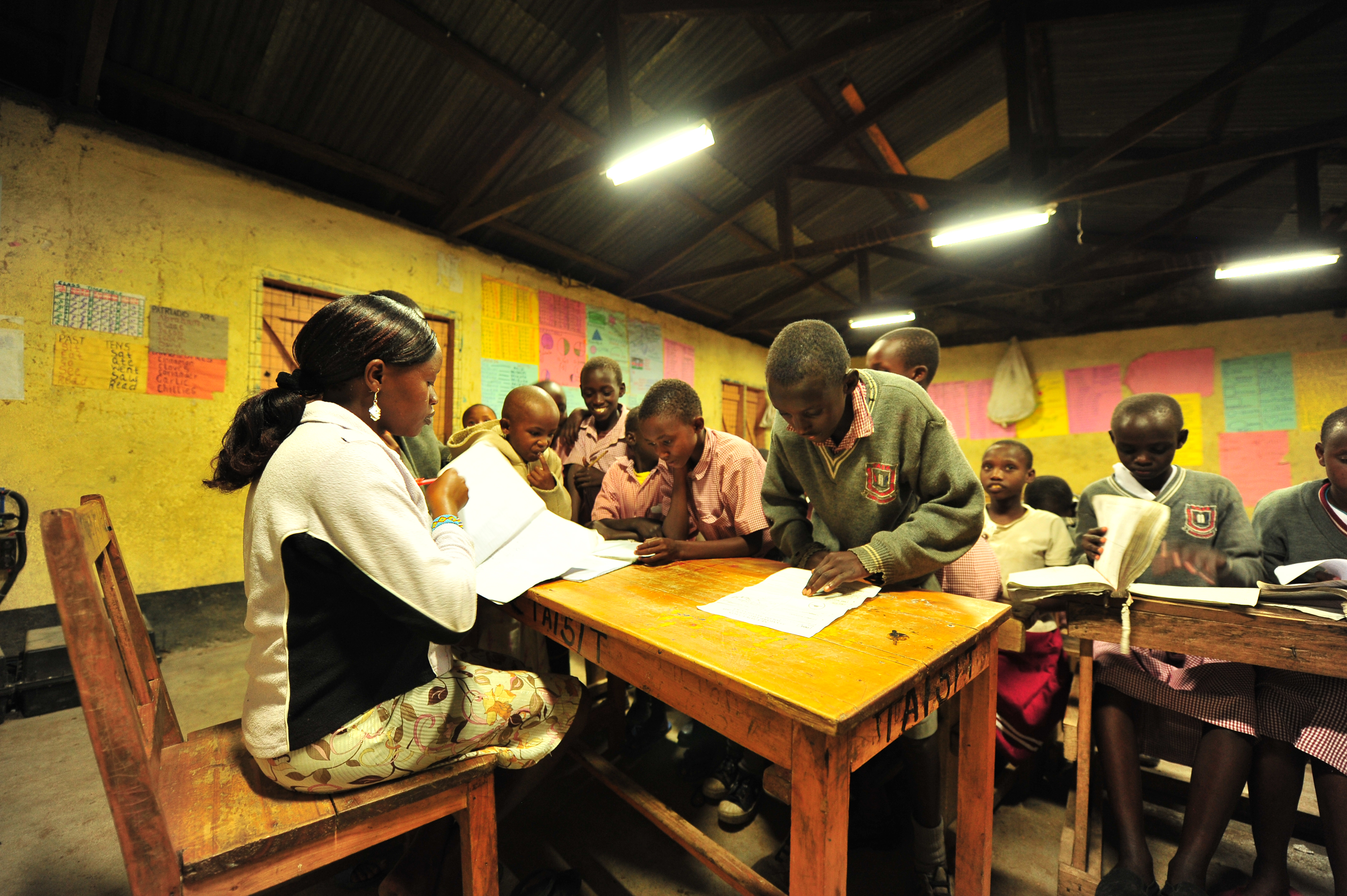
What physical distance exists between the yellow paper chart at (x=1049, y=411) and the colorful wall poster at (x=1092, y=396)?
0.06 metres

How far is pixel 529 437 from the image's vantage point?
7.26 feet

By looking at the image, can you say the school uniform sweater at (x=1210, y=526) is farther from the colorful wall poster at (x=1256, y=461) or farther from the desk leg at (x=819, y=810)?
the colorful wall poster at (x=1256, y=461)

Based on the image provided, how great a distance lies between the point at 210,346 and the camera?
3314 mm

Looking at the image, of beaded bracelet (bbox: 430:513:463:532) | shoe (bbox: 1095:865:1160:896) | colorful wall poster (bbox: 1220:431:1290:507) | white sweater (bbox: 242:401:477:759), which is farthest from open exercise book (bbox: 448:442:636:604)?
colorful wall poster (bbox: 1220:431:1290:507)

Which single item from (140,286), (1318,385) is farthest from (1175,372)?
(140,286)

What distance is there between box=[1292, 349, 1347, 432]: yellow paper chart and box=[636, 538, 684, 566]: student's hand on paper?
8751 millimetres

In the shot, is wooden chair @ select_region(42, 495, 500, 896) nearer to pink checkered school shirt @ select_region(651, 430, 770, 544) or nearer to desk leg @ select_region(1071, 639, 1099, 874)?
pink checkered school shirt @ select_region(651, 430, 770, 544)

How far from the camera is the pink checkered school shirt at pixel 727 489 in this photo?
192 centimetres

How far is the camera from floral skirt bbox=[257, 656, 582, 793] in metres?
0.99

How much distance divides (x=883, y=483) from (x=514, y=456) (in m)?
1.50

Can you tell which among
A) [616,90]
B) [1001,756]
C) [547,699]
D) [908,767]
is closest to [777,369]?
[547,699]

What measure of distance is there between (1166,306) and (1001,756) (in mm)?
8292

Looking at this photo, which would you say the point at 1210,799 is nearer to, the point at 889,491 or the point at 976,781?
the point at 976,781

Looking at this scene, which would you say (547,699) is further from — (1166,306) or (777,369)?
(1166,306)
